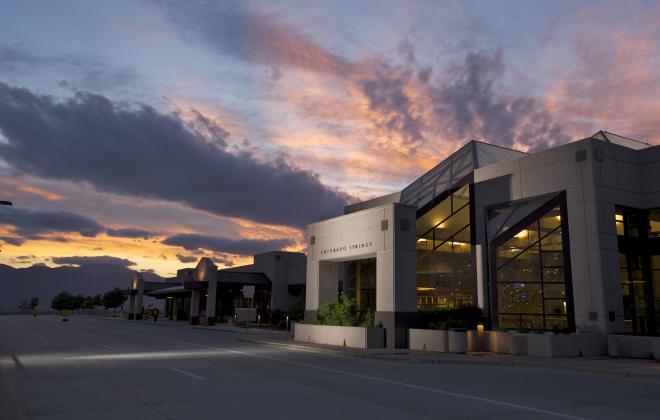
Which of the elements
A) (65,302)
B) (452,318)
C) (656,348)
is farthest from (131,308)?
(656,348)

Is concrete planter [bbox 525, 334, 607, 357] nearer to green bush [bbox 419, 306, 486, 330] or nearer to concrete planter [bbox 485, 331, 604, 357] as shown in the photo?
concrete planter [bbox 485, 331, 604, 357]

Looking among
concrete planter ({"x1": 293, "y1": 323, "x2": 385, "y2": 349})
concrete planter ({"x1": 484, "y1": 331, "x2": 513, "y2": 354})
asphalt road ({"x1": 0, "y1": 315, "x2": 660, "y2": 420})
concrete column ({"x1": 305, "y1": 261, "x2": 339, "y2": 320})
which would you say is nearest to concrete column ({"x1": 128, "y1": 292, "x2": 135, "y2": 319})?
concrete column ({"x1": 305, "y1": 261, "x2": 339, "y2": 320})

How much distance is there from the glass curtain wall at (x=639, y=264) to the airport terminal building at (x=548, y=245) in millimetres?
51

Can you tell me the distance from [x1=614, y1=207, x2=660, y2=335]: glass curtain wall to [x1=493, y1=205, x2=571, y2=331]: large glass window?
2867 mm

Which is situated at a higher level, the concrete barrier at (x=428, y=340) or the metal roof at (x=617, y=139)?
the metal roof at (x=617, y=139)

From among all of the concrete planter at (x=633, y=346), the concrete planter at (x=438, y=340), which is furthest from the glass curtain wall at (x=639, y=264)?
the concrete planter at (x=438, y=340)

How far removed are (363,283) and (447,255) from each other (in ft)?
24.8

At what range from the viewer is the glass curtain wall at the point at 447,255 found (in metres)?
33.5

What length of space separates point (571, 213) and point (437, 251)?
9237 mm

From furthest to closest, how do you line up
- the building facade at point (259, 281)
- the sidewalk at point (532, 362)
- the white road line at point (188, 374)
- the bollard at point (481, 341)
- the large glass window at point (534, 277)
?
the building facade at point (259, 281) < the large glass window at point (534, 277) < the bollard at point (481, 341) < the sidewalk at point (532, 362) < the white road line at point (188, 374)

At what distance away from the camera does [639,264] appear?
27.9 m

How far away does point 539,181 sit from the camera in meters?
29.2

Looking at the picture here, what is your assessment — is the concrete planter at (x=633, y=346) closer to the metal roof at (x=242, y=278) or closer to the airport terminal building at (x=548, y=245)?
the airport terminal building at (x=548, y=245)

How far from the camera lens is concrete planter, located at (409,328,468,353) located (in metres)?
23.5
